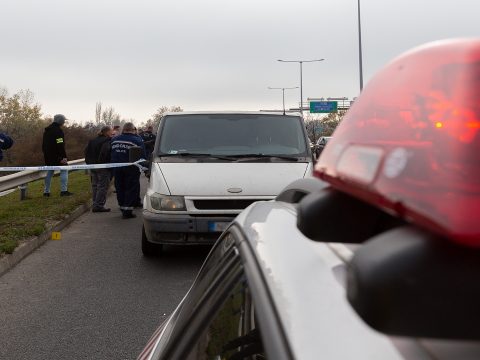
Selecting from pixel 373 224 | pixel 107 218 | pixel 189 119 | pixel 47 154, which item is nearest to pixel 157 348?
pixel 373 224

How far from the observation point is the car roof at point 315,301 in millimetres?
875

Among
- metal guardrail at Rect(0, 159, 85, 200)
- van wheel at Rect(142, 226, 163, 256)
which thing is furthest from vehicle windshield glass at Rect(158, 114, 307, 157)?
metal guardrail at Rect(0, 159, 85, 200)

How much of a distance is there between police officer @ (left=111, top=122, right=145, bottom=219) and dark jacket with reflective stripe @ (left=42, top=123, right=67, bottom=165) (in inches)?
135

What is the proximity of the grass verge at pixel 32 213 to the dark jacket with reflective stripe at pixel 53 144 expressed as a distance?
93 cm

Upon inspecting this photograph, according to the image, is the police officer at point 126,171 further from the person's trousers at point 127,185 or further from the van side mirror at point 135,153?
the van side mirror at point 135,153

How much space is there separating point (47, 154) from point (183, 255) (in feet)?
25.3

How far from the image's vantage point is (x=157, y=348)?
2.13 meters

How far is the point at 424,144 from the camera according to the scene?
77 centimetres

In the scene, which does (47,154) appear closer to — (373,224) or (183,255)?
(183,255)

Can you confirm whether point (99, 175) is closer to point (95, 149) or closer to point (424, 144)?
point (95, 149)

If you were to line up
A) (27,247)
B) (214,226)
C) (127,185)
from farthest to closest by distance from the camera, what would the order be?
(127,185), (27,247), (214,226)

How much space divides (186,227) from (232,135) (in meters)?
1.91

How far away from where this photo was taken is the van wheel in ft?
24.3

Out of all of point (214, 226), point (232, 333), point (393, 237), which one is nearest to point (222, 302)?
point (232, 333)
